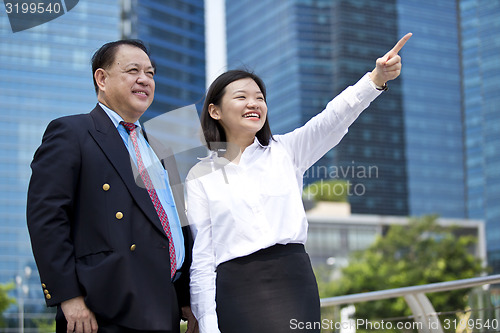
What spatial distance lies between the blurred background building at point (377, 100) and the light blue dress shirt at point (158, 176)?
50694mm

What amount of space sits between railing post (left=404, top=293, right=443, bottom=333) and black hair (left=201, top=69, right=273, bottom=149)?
1412 mm

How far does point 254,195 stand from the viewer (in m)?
2.15

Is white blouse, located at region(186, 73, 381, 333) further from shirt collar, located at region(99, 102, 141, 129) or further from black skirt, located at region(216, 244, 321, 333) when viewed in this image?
shirt collar, located at region(99, 102, 141, 129)

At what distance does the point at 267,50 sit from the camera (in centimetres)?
5997

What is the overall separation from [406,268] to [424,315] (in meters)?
32.5

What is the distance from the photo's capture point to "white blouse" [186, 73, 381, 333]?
2.09 metres

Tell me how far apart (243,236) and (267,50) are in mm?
58840

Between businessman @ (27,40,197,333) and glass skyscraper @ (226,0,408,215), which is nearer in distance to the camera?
businessman @ (27,40,197,333)

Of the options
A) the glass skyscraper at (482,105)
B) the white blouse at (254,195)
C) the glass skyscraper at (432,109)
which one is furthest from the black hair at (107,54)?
the glass skyscraper at (432,109)

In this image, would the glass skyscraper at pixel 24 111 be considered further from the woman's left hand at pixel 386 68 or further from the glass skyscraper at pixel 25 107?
the woman's left hand at pixel 386 68

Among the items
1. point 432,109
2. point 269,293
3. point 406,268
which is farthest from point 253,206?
point 432,109

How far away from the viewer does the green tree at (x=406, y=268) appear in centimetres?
3241

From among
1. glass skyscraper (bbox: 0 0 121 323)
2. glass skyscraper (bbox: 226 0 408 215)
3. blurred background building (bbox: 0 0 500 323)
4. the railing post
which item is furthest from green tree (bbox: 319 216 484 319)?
the railing post

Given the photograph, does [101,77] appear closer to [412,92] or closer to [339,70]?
[339,70]
